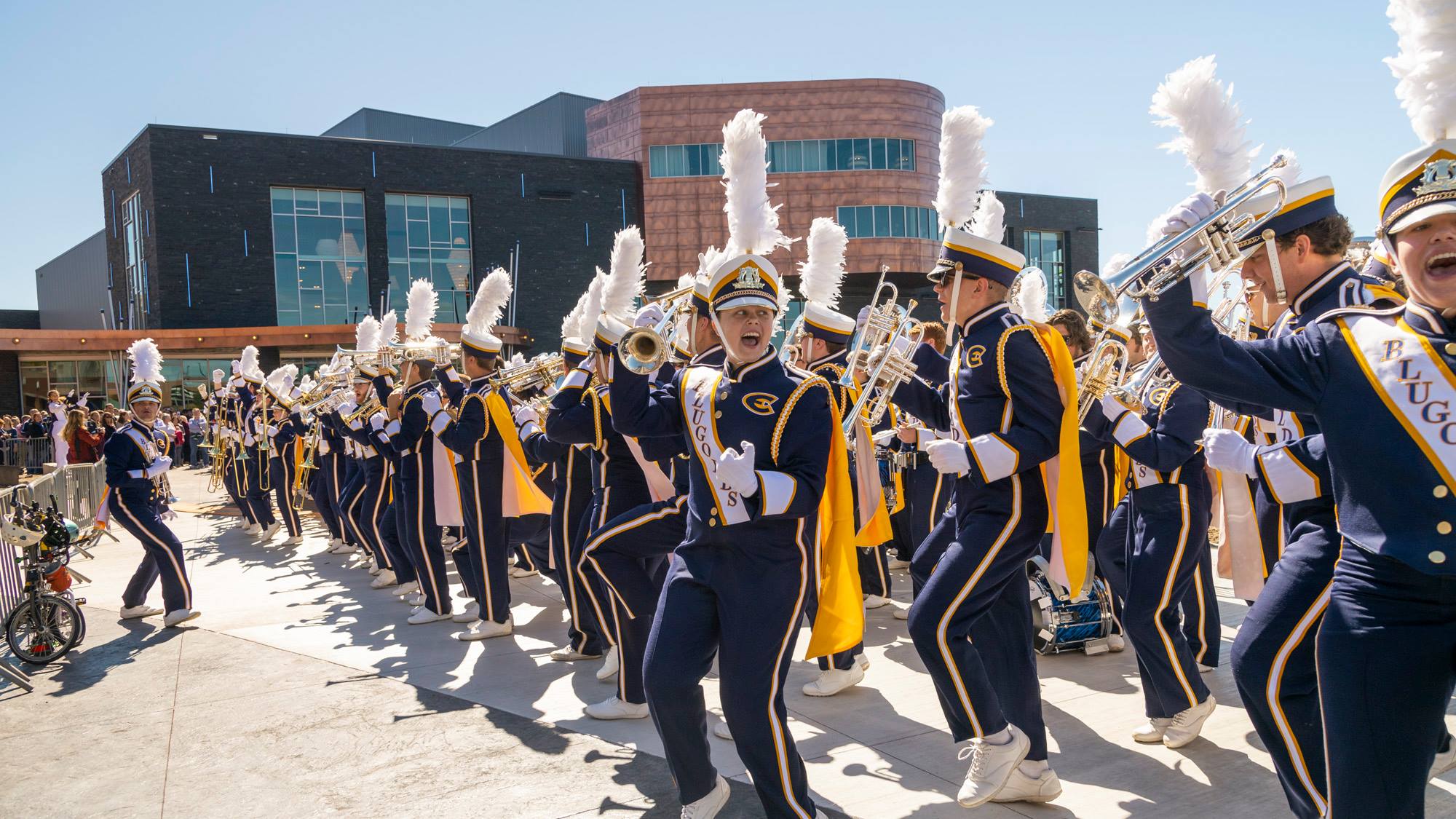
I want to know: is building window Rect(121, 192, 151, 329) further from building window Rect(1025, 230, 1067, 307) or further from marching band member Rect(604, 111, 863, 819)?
marching band member Rect(604, 111, 863, 819)

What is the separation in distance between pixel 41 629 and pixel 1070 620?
268 inches

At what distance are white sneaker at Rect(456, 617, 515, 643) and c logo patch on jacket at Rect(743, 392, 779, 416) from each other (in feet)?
14.4

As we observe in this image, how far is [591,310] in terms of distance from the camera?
727 centimetres

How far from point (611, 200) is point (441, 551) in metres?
35.7

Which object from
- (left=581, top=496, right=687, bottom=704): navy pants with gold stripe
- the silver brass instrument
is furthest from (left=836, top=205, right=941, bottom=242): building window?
the silver brass instrument

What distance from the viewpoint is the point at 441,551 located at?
8.27 metres

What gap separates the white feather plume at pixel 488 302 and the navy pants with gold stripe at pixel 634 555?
3596mm

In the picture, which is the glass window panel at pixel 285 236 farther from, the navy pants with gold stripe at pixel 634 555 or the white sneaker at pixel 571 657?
the navy pants with gold stripe at pixel 634 555

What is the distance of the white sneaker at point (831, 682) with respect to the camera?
581 cm

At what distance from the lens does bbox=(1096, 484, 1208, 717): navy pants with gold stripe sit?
473cm

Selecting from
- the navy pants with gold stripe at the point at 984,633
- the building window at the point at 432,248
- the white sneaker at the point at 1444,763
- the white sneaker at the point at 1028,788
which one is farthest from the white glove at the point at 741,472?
the building window at the point at 432,248

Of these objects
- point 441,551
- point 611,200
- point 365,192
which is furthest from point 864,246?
point 441,551

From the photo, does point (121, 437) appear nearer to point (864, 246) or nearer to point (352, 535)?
point (352, 535)

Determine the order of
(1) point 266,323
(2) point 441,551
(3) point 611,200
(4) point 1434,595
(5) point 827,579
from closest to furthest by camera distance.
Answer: (4) point 1434,595
(5) point 827,579
(2) point 441,551
(1) point 266,323
(3) point 611,200
